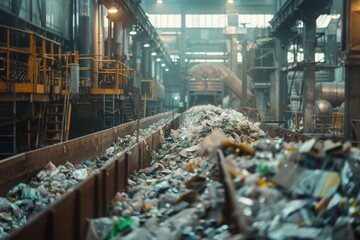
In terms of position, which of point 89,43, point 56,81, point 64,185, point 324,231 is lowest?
point 64,185

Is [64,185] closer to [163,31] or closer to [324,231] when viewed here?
[324,231]

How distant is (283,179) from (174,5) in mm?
45095

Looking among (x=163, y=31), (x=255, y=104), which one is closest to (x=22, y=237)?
(x=255, y=104)

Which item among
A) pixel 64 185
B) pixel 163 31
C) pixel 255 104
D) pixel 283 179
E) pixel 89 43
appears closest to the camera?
pixel 283 179

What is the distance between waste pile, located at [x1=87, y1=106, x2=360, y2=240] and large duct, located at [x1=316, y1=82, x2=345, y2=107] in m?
17.7

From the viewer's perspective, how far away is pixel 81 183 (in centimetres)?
434

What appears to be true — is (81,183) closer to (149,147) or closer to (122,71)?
(149,147)

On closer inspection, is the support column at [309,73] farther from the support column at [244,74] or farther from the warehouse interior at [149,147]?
the support column at [244,74]

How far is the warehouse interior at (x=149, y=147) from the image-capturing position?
11.4ft

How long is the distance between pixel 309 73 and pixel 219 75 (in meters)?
13.5

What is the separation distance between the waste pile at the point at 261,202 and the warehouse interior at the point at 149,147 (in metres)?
0.01

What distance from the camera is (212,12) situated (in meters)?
46.8

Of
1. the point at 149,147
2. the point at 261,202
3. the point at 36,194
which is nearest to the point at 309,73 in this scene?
the point at 149,147

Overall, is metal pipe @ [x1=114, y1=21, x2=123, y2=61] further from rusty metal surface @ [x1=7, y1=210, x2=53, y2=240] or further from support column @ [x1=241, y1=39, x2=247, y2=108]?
rusty metal surface @ [x1=7, y1=210, x2=53, y2=240]
